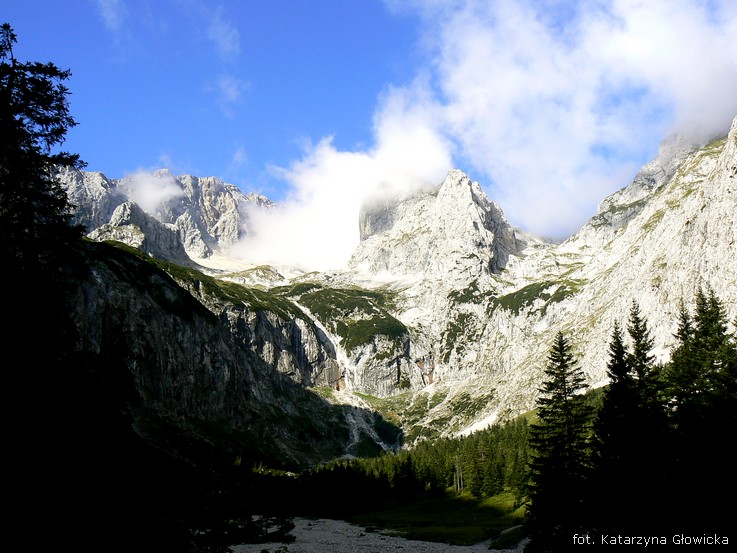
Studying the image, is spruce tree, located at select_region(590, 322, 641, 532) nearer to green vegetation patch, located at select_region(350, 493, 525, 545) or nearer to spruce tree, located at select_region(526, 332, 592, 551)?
spruce tree, located at select_region(526, 332, 592, 551)

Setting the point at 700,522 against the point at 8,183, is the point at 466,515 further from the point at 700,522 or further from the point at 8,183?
the point at 8,183

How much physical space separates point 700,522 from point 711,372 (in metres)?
23.8

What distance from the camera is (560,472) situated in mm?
44125

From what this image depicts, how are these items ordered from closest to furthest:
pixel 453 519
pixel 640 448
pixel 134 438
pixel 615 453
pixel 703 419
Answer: pixel 640 448, pixel 703 419, pixel 615 453, pixel 134 438, pixel 453 519

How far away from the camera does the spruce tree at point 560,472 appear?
41094 mm

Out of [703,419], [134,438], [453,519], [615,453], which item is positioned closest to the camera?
[703,419]

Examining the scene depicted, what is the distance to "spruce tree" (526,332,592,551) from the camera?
135 ft

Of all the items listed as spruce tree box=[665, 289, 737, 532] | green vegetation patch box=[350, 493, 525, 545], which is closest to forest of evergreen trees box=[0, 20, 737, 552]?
spruce tree box=[665, 289, 737, 532]

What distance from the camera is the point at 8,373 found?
17.8 m

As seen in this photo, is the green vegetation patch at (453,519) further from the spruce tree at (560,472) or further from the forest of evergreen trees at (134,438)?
the forest of evergreen trees at (134,438)

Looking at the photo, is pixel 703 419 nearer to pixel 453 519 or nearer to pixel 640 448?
pixel 640 448

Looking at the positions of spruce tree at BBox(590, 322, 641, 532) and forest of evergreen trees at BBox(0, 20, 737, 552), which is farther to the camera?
spruce tree at BBox(590, 322, 641, 532)

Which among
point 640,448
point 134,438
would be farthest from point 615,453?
point 134,438

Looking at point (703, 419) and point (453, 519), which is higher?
point (703, 419)
